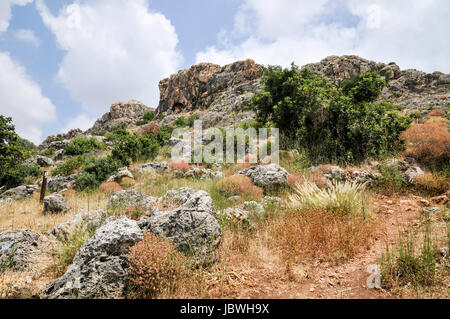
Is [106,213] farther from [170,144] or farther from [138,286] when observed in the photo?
[170,144]

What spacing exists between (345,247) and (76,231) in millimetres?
5292

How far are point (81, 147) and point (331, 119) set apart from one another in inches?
855

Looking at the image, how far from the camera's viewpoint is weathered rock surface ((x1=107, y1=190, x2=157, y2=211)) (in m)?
5.87

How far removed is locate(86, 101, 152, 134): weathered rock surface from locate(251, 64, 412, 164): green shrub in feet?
175

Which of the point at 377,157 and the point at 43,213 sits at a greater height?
the point at 377,157

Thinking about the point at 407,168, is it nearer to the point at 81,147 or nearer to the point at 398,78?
the point at 81,147

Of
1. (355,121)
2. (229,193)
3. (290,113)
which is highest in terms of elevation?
(290,113)

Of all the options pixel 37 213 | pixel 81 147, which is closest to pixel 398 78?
pixel 81 147

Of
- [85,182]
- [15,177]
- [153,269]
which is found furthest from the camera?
[15,177]

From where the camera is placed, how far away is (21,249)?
3.95m

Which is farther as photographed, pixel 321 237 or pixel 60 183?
pixel 60 183

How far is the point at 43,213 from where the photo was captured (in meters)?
7.18

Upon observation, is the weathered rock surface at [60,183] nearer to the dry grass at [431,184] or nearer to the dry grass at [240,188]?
the dry grass at [240,188]
